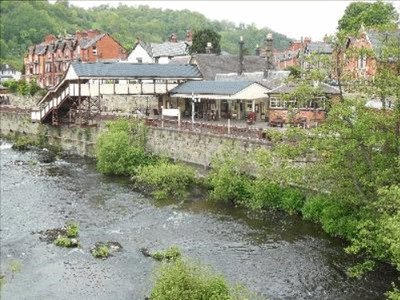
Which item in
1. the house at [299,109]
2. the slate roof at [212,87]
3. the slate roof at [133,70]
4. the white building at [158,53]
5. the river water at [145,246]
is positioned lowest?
the river water at [145,246]

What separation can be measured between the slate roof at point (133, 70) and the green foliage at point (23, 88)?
30401 millimetres

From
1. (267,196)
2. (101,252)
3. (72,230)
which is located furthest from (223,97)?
(101,252)

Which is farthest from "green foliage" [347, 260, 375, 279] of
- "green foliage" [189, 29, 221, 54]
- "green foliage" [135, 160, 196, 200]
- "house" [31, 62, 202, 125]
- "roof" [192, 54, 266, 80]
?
"green foliage" [189, 29, 221, 54]

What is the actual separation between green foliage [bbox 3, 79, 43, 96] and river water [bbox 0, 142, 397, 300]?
44.0 m

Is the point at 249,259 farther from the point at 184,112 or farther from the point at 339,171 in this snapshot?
the point at 184,112

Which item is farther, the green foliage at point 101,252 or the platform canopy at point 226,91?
the platform canopy at point 226,91

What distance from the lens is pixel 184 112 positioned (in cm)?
5966

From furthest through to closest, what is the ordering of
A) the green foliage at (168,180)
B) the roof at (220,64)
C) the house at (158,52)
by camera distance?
the house at (158,52)
the roof at (220,64)
the green foliage at (168,180)

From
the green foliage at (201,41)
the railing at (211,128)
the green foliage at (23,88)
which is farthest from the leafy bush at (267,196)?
the green foliage at (23,88)

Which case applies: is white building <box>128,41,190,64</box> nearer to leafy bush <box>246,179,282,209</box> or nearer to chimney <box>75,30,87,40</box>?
chimney <box>75,30,87,40</box>

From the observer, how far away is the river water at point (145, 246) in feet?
74.3

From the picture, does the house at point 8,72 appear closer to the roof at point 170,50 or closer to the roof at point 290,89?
the roof at point 170,50

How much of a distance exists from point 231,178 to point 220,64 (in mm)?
32991

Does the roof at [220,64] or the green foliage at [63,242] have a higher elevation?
the roof at [220,64]
